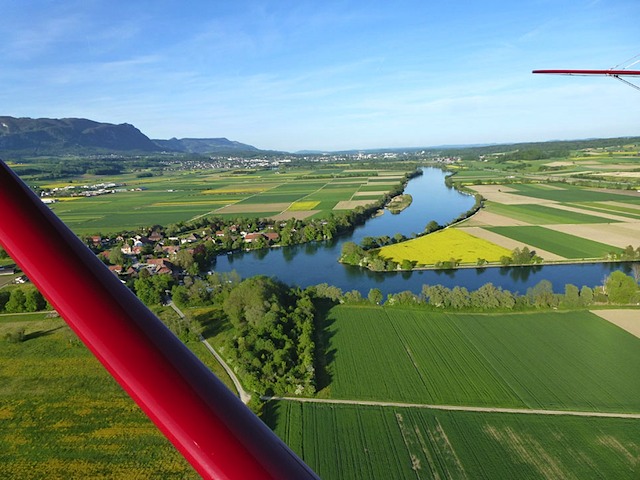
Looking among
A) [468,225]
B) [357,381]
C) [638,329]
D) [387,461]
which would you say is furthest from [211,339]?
[468,225]

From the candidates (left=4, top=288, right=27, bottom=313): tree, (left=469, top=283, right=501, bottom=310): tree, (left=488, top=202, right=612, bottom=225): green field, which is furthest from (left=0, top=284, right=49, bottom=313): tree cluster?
(left=488, top=202, right=612, bottom=225): green field

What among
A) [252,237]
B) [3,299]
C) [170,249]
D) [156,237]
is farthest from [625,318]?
[156,237]

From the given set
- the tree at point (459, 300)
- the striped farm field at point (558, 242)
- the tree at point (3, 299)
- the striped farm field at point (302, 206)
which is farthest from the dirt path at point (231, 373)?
the striped farm field at point (302, 206)

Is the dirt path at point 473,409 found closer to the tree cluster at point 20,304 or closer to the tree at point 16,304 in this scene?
the tree cluster at point 20,304

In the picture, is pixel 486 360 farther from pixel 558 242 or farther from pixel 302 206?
pixel 302 206

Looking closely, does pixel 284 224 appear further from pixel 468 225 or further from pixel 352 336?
pixel 352 336
